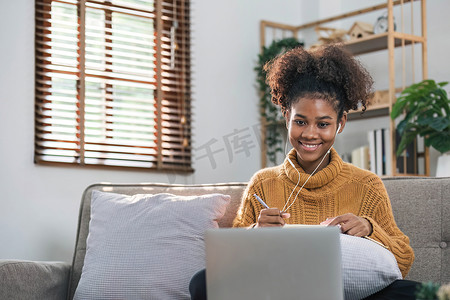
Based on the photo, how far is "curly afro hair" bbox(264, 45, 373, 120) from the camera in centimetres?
198

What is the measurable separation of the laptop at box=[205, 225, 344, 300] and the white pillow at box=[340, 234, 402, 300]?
417 mm

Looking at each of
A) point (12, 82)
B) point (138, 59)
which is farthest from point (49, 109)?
point (138, 59)

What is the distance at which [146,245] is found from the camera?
6.78 ft

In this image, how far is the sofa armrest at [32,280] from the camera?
78.5 inches

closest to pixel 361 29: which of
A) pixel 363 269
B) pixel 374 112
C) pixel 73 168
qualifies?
pixel 374 112

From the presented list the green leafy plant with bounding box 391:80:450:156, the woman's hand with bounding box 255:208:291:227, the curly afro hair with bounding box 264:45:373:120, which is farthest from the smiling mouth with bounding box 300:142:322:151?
the green leafy plant with bounding box 391:80:450:156

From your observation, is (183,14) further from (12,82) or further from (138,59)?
(12,82)

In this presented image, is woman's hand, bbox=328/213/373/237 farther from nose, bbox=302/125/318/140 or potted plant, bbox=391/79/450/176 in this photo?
potted plant, bbox=391/79/450/176

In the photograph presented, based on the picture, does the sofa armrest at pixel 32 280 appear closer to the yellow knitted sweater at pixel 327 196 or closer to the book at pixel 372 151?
the yellow knitted sweater at pixel 327 196

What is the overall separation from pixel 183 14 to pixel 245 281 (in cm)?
317

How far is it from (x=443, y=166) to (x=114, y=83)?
185cm

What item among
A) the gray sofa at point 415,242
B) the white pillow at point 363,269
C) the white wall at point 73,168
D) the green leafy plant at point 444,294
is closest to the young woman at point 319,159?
the gray sofa at point 415,242

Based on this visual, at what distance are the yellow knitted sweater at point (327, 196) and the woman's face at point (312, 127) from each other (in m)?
0.06

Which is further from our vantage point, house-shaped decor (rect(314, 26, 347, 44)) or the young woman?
house-shaped decor (rect(314, 26, 347, 44))
